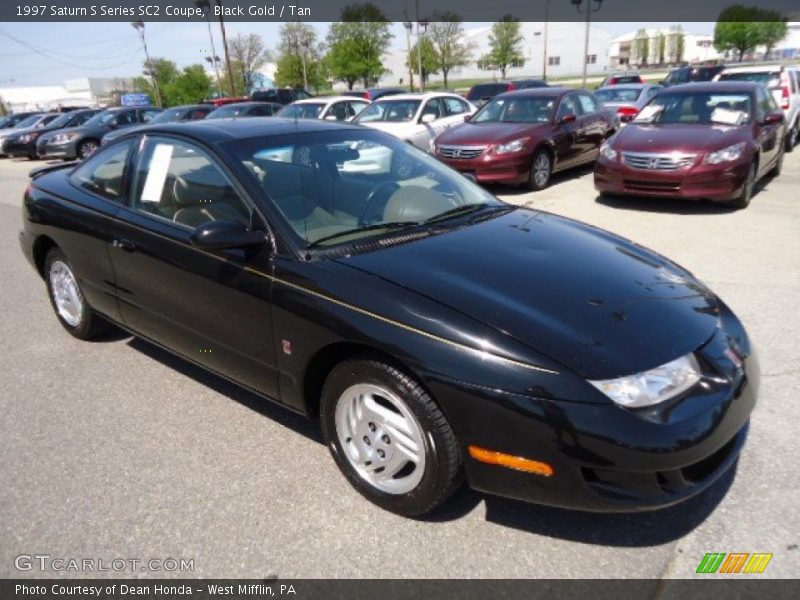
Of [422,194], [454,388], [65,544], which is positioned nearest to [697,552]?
[454,388]

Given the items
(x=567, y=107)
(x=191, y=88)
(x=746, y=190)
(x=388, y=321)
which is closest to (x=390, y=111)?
(x=567, y=107)

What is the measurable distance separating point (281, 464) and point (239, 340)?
2.02ft

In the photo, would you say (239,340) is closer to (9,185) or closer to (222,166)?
(222,166)

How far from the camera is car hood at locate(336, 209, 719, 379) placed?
2.15 metres

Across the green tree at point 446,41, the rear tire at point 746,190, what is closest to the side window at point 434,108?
the rear tire at point 746,190

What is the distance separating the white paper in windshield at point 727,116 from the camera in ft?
26.1

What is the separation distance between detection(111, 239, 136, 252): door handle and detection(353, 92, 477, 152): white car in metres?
8.04

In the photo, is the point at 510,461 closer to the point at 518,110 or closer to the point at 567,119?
the point at 567,119

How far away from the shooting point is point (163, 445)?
9.98 feet

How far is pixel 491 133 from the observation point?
30.6ft

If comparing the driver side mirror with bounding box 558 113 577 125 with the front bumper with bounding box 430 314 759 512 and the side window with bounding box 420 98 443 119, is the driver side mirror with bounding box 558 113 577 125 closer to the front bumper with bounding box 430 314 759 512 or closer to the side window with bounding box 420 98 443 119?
the side window with bounding box 420 98 443 119

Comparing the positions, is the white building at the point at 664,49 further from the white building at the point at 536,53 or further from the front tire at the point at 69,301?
the front tire at the point at 69,301

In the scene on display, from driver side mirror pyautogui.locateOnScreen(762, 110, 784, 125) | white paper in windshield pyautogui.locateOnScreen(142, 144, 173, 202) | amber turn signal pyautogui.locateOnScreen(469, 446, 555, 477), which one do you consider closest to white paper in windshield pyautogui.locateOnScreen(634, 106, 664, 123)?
driver side mirror pyautogui.locateOnScreen(762, 110, 784, 125)
